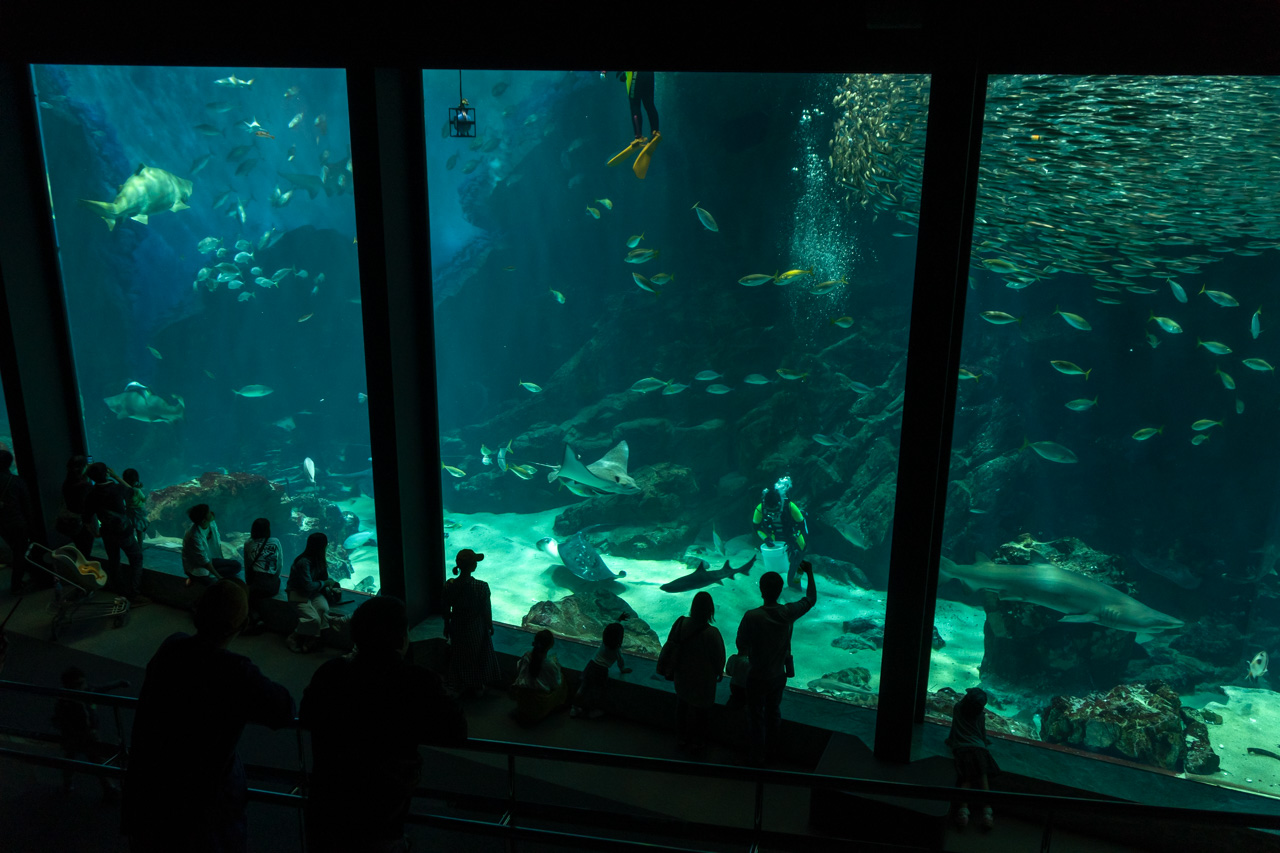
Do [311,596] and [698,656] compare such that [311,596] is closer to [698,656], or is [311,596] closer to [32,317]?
[698,656]

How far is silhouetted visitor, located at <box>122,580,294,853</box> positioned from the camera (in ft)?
5.35

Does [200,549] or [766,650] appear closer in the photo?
[766,650]

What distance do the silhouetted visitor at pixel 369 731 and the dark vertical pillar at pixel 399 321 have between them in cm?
344

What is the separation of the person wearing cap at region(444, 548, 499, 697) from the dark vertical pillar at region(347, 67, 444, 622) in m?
0.88

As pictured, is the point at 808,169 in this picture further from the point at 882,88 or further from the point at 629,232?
the point at 629,232

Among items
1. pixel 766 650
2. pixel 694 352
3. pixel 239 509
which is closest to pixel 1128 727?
pixel 766 650

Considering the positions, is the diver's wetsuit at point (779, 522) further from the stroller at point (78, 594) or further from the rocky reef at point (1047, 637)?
the stroller at point (78, 594)

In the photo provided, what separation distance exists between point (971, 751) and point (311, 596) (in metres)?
4.57

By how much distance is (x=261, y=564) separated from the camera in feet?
16.2

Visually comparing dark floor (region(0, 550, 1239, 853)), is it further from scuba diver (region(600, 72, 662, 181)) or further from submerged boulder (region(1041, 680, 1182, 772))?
scuba diver (region(600, 72, 662, 181))

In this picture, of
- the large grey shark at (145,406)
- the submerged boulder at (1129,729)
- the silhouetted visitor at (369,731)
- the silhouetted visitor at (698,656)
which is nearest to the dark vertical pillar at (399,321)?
the silhouetted visitor at (698,656)

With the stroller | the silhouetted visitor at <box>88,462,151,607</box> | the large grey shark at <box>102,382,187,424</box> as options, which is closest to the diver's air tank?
the silhouetted visitor at <box>88,462,151,607</box>

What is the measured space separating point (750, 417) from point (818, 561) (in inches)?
142

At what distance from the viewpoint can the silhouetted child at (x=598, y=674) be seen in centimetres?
426
